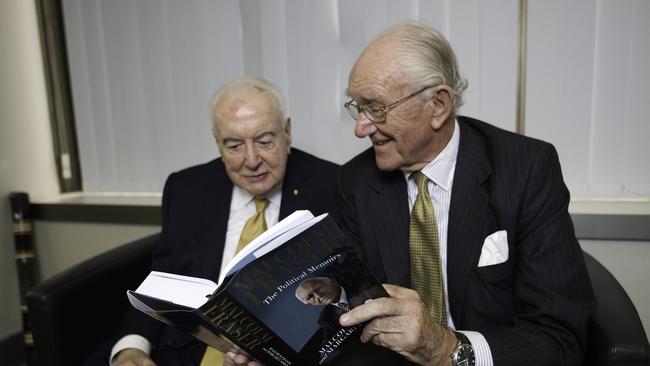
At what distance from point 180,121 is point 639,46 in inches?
82.2

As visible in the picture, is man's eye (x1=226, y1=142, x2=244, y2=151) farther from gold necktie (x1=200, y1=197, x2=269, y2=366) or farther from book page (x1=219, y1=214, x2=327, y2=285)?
book page (x1=219, y1=214, x2=327, y2=285)

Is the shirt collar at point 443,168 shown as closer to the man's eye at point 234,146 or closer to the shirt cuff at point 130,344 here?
the man's eye at point 234,146

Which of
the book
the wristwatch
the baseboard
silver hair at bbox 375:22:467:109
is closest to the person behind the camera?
the book

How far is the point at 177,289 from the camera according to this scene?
967 mm

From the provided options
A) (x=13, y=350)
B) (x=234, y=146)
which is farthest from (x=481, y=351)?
(x=13, y=350)

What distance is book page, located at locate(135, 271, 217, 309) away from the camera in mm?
932

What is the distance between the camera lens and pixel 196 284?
99 centimetres

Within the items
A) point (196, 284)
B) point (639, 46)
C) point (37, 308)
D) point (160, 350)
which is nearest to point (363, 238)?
point (196, 284)

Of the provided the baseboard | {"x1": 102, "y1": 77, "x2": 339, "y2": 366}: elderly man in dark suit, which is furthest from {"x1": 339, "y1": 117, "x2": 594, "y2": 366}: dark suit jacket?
the baseboard

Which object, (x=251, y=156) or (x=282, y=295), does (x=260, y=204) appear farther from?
(x=282, y=295)

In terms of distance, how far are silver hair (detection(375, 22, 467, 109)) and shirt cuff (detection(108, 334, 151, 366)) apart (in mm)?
1194

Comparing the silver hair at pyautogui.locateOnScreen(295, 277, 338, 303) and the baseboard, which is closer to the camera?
the silver hair at pyautogui.locateOnScreen(295, 277, 338, 303)

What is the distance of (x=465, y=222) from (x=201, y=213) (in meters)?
0.95

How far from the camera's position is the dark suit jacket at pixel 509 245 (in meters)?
1.11
